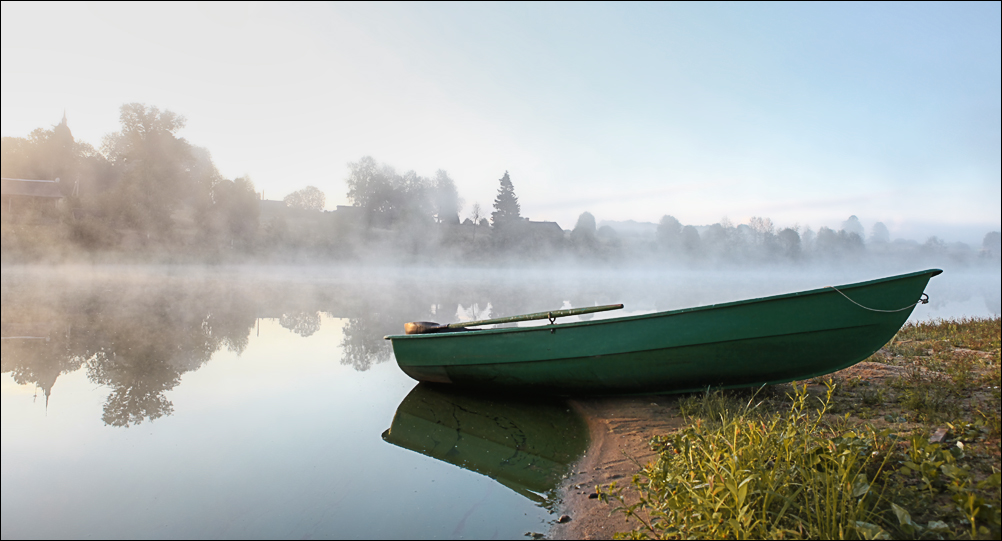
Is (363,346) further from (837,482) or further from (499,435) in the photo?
(837,482)

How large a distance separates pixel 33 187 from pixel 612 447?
1514 inches

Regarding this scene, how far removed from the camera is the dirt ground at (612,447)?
9.86 ft

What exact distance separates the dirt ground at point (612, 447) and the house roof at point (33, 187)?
33.7m

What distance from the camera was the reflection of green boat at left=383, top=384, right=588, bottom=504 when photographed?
396cm

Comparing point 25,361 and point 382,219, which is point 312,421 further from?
point 382,219

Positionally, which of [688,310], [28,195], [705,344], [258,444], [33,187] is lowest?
[258,444]

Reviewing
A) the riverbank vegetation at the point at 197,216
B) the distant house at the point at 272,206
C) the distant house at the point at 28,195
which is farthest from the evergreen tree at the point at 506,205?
the distant house at the point at 28,195

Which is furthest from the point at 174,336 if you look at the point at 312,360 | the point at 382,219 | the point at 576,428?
the point at 382,219

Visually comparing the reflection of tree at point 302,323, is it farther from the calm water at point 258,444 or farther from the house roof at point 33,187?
the house roof at point 33,187

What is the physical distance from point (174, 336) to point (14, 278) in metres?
24.7

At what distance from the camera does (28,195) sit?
25203 mm

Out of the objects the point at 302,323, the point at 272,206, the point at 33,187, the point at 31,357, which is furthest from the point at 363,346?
the point at 272,206

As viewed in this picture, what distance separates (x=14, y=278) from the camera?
25.1 meters

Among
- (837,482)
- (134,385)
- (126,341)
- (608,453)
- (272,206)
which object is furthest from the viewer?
(272,206)
